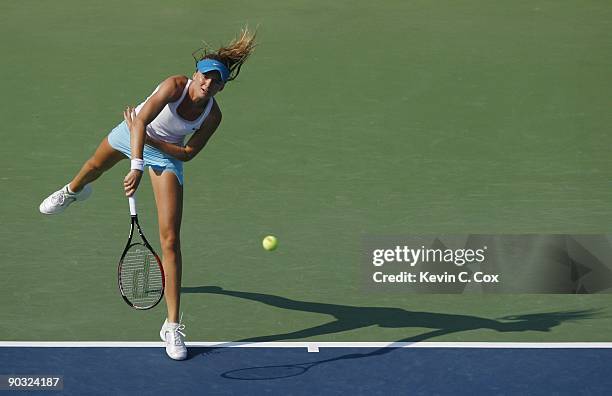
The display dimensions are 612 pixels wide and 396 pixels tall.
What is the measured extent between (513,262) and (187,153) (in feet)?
11.0

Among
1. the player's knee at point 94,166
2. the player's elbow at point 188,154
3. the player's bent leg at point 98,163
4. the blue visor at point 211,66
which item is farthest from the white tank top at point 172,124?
the player's knee at point 94,166

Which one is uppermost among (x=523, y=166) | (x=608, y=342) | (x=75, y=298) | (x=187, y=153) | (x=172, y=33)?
(x=172, y=33)

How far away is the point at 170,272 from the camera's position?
9992 millimetres

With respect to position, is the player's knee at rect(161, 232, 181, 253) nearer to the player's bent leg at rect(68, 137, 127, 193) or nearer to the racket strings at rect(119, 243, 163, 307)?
the racket strings at rect(119, 243, 163, 307)

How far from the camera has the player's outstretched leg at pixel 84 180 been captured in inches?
437

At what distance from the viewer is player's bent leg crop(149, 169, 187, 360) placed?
32.6 ft

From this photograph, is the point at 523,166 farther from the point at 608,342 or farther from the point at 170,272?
the point at 170,272

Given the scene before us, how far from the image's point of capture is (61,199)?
11.8m

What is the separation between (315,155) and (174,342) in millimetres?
4487

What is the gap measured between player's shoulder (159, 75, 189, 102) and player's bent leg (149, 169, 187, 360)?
26.3 inches

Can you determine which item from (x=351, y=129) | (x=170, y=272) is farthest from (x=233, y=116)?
(x=170, y=272)

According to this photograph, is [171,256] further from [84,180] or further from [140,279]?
[84,180]

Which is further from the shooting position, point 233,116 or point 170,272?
point 233,116

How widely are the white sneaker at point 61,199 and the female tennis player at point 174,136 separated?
1616 millimetres
